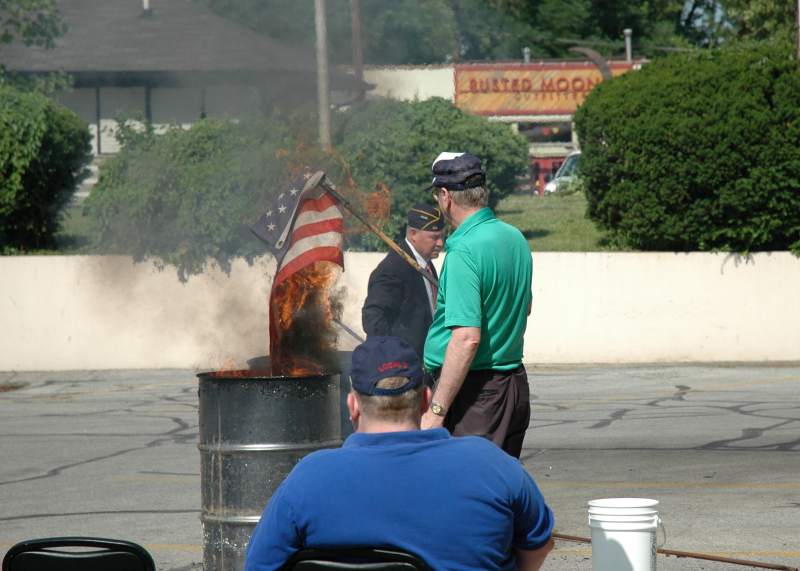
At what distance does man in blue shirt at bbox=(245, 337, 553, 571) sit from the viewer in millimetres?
3174

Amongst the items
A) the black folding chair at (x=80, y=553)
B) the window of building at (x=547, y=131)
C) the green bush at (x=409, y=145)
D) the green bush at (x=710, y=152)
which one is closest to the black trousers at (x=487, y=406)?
the black folding chair at (x=80, y=553)

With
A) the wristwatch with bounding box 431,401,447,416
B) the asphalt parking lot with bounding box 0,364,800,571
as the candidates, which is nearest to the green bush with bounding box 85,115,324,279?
the asphalt parking lot with bounding box 0,364,800,571

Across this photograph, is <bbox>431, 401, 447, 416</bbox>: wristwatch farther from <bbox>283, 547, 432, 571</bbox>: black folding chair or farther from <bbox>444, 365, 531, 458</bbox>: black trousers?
<bbox>283, 547, 432, 571</bbox>: black folding chair

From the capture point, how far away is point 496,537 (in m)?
3.26

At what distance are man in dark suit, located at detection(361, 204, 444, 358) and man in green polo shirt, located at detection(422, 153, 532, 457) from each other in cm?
135

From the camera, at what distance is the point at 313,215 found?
5.72 m

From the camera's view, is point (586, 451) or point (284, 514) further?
point (586, 451)

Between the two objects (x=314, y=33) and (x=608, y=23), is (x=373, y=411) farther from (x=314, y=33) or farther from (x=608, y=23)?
(x=608, y=23)

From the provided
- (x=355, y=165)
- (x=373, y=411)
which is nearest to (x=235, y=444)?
(x=373, y=411)

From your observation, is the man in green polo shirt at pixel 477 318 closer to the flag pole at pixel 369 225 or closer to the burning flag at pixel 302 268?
the flag pole at pixel 369 225

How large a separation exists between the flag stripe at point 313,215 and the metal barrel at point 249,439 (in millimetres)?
766

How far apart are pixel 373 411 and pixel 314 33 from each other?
13223mm

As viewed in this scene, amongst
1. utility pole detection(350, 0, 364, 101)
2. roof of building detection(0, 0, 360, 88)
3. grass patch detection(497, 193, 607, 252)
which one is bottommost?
grass patch detection(497, 193, 607, 252)

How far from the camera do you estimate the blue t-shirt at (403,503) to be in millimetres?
3172
